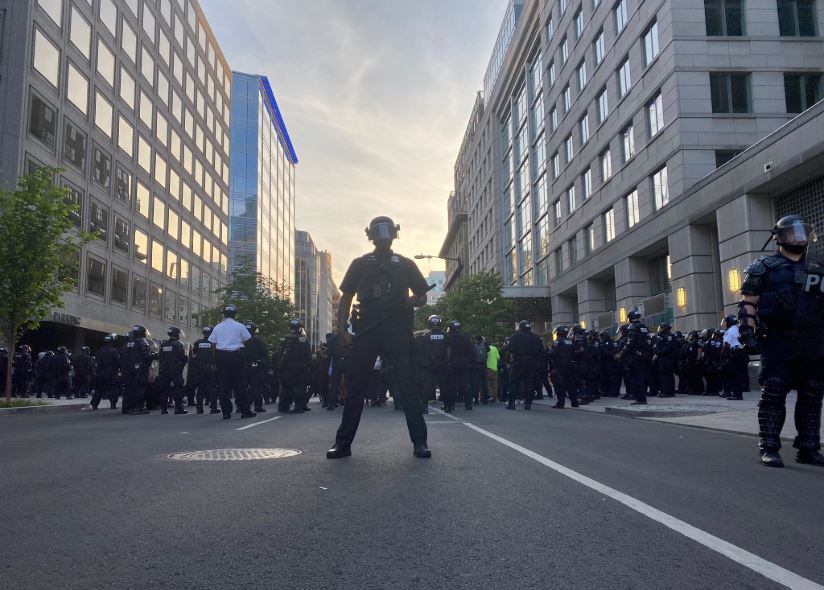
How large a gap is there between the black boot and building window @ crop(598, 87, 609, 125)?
29340mm

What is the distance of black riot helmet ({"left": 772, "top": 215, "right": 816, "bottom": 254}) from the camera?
19.3ft

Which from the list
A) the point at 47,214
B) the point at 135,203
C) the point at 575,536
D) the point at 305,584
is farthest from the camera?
the point at 135,203

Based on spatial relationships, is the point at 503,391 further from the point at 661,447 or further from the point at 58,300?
the point at 661,447

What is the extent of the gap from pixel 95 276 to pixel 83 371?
12.7m

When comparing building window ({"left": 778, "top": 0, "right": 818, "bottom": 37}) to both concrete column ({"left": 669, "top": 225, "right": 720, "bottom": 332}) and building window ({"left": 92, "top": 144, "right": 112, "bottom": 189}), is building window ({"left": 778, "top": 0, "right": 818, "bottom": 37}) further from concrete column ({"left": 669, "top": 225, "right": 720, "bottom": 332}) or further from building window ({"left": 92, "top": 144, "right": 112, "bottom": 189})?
building window ({"left": 92, "top": 144, "right": 112, "bottom": 189})

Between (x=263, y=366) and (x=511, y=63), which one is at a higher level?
(x=511, y=63)

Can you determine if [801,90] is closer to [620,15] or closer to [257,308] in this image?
[620,15]

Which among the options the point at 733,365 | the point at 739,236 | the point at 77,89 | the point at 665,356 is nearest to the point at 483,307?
the point at 739,236

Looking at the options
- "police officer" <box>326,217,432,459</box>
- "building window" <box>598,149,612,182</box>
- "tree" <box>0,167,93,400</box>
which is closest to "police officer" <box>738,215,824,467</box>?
"police officer" <box>326,217,432,459</box>

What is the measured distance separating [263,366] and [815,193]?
15946 millimetres

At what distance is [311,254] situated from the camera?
472ft

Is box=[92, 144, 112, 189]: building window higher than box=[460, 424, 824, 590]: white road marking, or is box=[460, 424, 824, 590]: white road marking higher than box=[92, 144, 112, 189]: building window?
box=[92, 144, 112, 189]: building window

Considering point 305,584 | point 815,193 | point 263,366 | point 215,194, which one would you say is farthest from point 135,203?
point 305,584

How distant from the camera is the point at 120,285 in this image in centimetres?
3984
